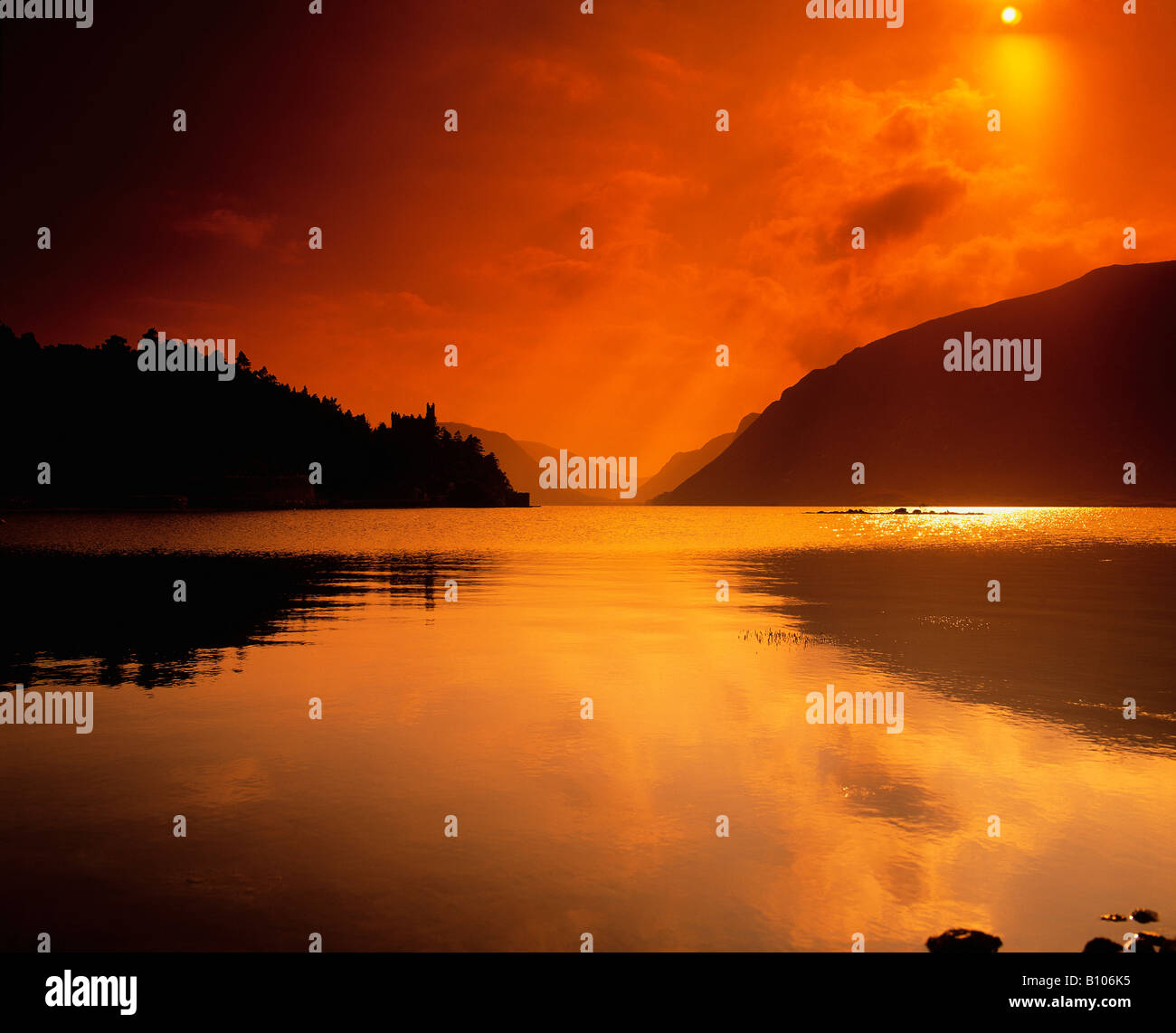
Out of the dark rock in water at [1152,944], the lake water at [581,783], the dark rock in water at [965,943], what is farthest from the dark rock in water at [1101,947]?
the dark rock in water at [965,943]

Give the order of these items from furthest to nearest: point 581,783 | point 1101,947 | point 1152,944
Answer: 1. point 581,783
2. point 1152,944
3. point 1101,947

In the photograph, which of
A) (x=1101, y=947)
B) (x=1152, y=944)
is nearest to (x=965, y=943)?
(x=1101, y=947)

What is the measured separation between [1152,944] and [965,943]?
189 centimetres

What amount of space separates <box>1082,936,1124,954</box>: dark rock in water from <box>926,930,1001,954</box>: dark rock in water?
824mm

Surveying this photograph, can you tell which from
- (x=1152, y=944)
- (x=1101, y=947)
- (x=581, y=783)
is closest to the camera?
(x=1101, y=947)

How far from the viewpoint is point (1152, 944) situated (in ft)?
28.3

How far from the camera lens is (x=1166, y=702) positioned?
65.0 ft

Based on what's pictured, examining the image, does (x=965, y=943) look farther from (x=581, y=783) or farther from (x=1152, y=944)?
(x=581, y=783)

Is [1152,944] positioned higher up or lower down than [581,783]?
lower down

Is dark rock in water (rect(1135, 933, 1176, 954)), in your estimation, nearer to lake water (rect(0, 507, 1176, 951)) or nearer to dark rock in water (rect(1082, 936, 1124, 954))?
dark rock in water (rect(1082, 936, 1124, 954))

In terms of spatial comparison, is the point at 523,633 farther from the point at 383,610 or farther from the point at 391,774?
the point at 391,774

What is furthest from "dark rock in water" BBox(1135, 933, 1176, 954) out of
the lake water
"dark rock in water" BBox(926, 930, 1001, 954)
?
"dark rock in water" BBox(926, 930, 1001, 954)
